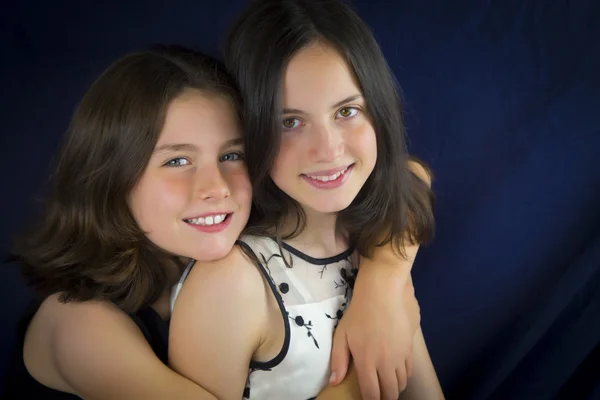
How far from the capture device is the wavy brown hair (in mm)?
861

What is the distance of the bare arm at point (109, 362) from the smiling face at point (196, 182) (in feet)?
0.53

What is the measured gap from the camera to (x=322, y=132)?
2.73 feet

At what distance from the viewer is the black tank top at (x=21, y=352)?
97 centimetres

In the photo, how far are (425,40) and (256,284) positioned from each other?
0.69m

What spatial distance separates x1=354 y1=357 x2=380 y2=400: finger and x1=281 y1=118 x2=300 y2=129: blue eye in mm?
406

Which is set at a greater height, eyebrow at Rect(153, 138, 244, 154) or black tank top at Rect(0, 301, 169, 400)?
eyebrow at Rect(153, 138, 244, 154)

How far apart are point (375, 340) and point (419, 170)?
44 cm

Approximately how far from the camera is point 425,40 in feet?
4.08

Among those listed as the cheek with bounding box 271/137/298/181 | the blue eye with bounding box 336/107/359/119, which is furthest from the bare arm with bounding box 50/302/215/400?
the blue eye with bounding box 336/107/359/119

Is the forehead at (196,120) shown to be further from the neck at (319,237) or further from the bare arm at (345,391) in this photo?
the bare arm at (345,391)

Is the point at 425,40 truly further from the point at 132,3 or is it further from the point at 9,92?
the point at 9,92

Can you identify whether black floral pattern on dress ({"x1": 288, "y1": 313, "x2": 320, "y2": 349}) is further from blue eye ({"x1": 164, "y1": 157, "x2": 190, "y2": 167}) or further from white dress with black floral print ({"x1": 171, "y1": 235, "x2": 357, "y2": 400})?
blue eye ({"x1": 164, "y1": 157, "x2": 190, "y2": 167})

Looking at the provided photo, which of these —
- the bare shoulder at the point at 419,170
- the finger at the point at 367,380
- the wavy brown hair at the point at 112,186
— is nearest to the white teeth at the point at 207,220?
the wavy brown hair at the point at 112,186

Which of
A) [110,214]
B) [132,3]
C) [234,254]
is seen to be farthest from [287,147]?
[132,3]
